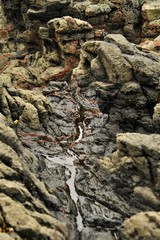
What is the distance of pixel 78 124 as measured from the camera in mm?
45719

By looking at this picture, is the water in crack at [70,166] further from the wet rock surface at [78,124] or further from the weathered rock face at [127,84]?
the weathered rock face at [127,84]

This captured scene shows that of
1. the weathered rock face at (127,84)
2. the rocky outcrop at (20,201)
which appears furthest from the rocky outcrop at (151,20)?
the rocky outcrop at (20,201)

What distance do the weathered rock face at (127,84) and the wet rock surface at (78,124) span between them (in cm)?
12

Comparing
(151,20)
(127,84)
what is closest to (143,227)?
(127,84)

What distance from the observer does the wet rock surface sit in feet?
87.6

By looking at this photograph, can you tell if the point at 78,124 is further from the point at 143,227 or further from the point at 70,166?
the point at 143,227

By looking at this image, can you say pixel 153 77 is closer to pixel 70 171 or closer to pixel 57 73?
pixel 70 171

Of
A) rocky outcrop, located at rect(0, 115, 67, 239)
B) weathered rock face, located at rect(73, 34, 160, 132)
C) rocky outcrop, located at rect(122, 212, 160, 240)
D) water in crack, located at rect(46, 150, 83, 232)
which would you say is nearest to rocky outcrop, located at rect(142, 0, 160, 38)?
weathered rock face, located at rect(73, 34, 160, 132)

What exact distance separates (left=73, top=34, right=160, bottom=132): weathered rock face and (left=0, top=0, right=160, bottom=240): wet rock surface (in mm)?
119

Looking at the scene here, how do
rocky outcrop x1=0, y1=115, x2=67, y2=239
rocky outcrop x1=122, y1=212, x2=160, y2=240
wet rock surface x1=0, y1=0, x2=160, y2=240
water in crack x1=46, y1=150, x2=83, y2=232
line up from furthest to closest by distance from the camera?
1. water in crack x1=46, y1=150, x2=83, y2=232
2. wet rock surface x1=0, y1=0, x2=160, y2=240
3. rocky outcrop x1=122, y1=212, x2=160, y2=240
4. rocky outcrop x1=0, y1=115, x2=67, y2=239

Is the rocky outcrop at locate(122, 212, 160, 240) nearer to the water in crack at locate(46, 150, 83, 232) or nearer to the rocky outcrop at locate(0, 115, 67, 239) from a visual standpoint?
the rocky outcrop at locate(0, 115, 67, 239)

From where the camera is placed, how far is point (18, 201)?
24.8m

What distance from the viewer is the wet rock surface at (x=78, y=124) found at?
26.7m

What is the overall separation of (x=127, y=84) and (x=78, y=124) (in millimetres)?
9649
